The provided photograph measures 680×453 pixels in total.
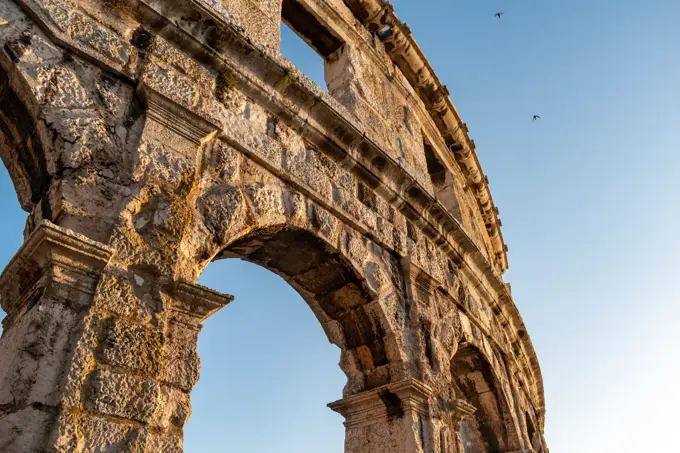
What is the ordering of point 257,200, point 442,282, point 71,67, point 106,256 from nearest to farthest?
point 106,256 < point 71,67 < point 257,200 < point 442,282

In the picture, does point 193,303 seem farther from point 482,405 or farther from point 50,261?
point 482,405

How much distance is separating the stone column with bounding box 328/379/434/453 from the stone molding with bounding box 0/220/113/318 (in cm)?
240

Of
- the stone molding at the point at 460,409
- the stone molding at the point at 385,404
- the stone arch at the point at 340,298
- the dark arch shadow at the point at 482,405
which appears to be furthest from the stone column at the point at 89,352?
the dark arch shadow at the point at 482,405

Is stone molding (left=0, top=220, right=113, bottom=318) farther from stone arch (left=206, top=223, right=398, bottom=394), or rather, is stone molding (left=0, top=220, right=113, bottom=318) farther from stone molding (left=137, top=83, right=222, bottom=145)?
stone arch (left=206, top=223, right=398, bottom=394)

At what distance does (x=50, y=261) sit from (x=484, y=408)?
5.44 metres

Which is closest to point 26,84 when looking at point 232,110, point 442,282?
point 232,110

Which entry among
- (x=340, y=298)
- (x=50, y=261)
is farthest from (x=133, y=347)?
(x=340, y=298)

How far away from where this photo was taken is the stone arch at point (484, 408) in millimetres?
6270

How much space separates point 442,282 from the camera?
5.37 m

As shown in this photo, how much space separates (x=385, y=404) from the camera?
Answer: 13.4 feet

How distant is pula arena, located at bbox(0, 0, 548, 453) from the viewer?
230 centimetres

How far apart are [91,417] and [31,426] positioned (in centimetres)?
21

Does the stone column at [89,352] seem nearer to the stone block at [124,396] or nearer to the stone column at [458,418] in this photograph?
the stone block at [124,396]

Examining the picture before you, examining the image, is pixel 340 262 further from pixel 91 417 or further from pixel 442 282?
pixel 91 417
